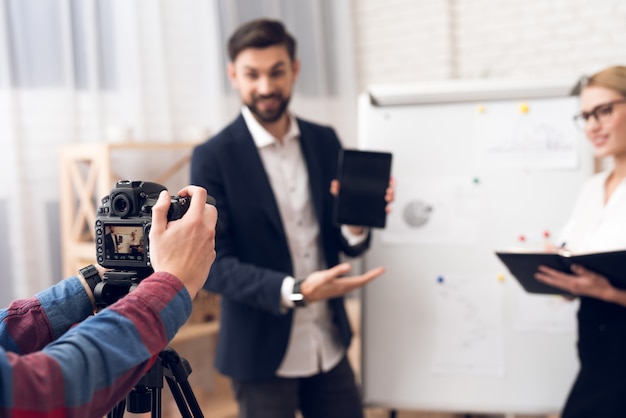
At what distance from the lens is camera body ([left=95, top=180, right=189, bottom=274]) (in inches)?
35.9

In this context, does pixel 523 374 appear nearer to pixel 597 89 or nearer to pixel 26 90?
pixel 597 89

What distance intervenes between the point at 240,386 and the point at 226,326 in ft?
0.57

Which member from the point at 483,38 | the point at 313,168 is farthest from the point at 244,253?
the point at 483,38

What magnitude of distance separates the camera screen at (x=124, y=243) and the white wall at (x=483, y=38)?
87.4 inches

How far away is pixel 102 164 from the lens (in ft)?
6.44

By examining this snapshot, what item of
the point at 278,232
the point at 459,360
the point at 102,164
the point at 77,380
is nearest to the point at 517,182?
the point at 459,360

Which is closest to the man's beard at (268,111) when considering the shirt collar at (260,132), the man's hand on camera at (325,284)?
the shirt collar at (260,132)

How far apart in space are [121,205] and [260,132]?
0.90 metres

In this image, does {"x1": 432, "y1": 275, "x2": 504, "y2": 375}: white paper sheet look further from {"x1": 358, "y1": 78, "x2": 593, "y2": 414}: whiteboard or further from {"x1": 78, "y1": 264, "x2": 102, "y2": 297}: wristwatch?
{"x1": 78, "y1": 264, "x2": 102, "y2": 297}: wristwatch

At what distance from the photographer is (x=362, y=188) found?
179cm

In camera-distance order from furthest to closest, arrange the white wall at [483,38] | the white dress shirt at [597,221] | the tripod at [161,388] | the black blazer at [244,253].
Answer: the white wall at [483,38] < the black blazer at [244,253] < the white dress shirt at [597,221] < the tripod at [161,388]

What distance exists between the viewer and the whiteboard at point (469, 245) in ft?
6.30

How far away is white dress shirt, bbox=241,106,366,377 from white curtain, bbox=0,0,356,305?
0.60m

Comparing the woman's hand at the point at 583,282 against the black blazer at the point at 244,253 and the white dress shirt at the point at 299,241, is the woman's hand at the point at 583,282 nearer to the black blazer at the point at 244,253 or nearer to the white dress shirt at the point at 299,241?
the white dress shirt at the point at 299,241
